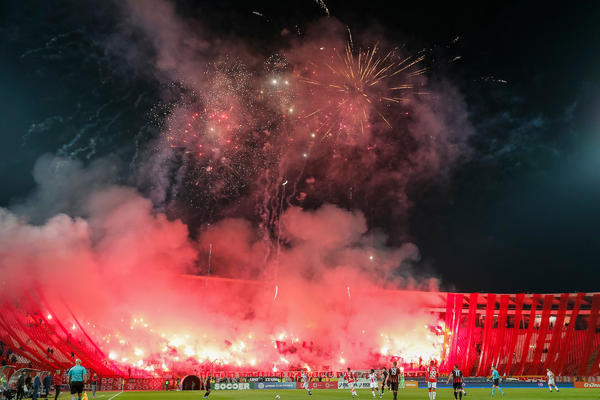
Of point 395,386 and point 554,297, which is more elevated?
point 554,297

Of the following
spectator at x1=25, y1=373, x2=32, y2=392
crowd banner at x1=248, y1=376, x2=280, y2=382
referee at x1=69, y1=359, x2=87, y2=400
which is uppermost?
referee at x1=69, y1=359, x2=87, y2=400

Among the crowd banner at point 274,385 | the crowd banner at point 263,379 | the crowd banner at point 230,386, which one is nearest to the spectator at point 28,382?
the crowd banner at point 230,386

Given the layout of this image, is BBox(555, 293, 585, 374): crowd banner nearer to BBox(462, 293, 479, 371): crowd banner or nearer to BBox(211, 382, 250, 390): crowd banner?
BBox(462, 293, 479, 371): crowd banner

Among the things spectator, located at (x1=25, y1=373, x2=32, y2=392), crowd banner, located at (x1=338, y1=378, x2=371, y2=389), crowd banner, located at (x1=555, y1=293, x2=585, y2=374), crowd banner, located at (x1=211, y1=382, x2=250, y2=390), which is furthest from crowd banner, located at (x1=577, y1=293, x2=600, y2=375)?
spectator, located at (x1=25, y1=373, x2=32, y2=392)

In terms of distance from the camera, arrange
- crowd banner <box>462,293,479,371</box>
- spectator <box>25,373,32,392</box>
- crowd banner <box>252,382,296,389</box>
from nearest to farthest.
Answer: spectator <box>25,373,32,392</box>, crowd banner <box>252,382,296,389</box>, crowd banner <box>462,293,479,371</box>

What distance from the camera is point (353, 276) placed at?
5256 centimetres

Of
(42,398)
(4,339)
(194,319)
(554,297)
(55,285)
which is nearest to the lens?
(42,398)

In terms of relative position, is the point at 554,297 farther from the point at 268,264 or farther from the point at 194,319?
the point at 194,319

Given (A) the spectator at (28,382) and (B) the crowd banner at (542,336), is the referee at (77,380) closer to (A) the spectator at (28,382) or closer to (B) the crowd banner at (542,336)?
(A) the spectator at (28,382)

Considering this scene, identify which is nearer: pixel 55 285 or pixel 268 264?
pixel 55 285

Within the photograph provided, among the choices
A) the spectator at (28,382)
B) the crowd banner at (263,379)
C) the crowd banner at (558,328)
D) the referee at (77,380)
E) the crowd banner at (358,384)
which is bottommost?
the crowd banner at (358,384)

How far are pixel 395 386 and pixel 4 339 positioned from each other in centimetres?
2611

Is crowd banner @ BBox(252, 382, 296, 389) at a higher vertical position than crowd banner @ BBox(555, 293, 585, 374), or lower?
lower

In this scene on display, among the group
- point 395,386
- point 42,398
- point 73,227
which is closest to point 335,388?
point 395,386
